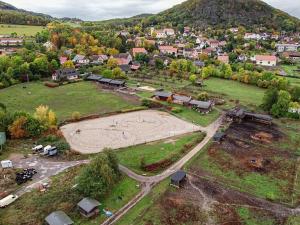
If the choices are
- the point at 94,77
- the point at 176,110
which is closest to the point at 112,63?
the point at 94,77

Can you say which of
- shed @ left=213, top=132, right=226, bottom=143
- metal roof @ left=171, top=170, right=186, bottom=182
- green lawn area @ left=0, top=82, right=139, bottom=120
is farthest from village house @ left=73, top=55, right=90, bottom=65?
metal roof @ left=171, top=170, right=186, bottom=182

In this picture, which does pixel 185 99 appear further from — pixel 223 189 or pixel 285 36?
pixel 285 36

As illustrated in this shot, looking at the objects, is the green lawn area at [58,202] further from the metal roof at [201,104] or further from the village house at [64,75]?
the village house at [64,75]

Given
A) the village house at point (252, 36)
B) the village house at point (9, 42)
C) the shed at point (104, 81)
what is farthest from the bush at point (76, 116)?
the village house at point (252, 36)

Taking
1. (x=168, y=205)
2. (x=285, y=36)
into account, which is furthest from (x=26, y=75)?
(x=285, y=36)

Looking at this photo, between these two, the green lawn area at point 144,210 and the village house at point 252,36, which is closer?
the green lawn area at point 144,210
